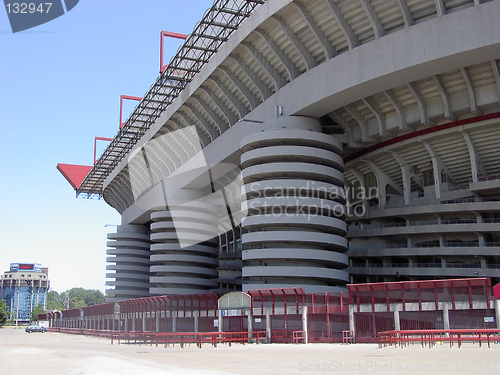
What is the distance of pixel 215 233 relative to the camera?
2953 inches

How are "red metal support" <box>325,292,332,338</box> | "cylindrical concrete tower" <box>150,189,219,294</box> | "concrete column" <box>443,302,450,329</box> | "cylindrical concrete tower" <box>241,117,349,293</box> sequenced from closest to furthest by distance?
1. "concrete column" <box>443,302,450,329</box>
2. "red metal support" <box>325,292,332,338</box>
3. "cylindrical concrete tower" <box>241,117,349,293</box>
4. "cylindrical concrete tower" <box>150,189,219,294</box>

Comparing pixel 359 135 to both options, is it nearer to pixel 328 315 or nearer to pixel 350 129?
pixel 350 129

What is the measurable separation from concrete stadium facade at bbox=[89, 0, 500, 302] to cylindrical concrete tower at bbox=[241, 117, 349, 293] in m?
0.12

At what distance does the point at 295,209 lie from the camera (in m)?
48.2

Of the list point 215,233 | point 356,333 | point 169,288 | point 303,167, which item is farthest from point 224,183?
point 356,333

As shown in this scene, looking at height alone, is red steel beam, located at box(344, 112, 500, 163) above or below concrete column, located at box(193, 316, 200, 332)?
above

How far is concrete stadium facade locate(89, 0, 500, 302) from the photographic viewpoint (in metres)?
41.0

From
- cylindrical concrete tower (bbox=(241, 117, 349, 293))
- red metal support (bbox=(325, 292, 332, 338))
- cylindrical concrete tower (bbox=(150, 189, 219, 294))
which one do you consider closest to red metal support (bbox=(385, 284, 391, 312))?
red metal support (bbox=(325, 292, 332, 338))

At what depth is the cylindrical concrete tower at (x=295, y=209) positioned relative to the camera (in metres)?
47.0

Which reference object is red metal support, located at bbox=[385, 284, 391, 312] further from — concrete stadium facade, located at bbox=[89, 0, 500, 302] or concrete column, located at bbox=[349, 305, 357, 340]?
concrete stadium facade, located at bbox=[89, 0, 500, 302]

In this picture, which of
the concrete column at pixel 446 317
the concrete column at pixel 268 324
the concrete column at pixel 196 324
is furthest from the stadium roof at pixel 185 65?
the concrete column at pixel 446 317

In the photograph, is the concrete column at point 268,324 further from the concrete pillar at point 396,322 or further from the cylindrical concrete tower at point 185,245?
the cylindrical concrete tower at point 185,245

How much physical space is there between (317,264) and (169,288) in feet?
96.8

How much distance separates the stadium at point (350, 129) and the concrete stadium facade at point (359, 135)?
13 cm
